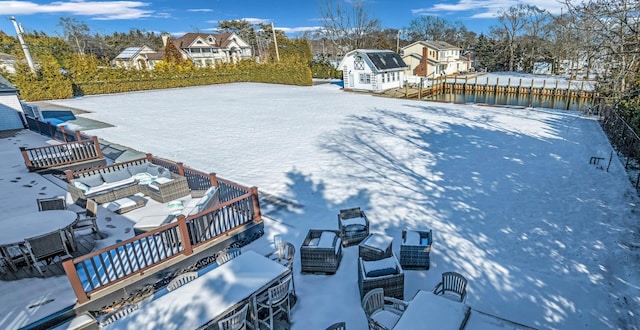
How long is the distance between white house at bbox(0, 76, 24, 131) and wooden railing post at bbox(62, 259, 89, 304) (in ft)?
A: 59.5

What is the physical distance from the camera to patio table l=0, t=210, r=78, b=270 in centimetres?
508

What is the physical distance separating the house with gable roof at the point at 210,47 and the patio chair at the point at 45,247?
167 ft

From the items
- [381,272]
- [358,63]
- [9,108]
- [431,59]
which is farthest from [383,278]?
[431,59]

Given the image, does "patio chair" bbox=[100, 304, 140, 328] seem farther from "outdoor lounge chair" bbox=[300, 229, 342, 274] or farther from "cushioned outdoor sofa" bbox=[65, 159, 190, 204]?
"cushioned outdoor sofa" bbox=[65, 159, 190, 204]

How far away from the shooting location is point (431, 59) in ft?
137

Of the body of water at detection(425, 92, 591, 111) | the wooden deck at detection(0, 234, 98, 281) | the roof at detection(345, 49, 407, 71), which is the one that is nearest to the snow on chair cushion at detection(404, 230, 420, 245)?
the wooden deck at detection(0, 234, 98, 281)

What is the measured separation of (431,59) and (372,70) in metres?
17.1

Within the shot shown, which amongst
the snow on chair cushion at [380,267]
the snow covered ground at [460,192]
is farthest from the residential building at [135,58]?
the snow on chair cushion at [380,267]

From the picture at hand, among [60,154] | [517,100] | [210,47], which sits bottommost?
[517,100]

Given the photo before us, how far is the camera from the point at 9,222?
5.57m

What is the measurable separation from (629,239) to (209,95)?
107ft

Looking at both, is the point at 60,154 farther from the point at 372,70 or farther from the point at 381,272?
the point at 372,70

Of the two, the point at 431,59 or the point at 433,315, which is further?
the point at 431,59

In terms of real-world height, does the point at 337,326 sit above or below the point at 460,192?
above
